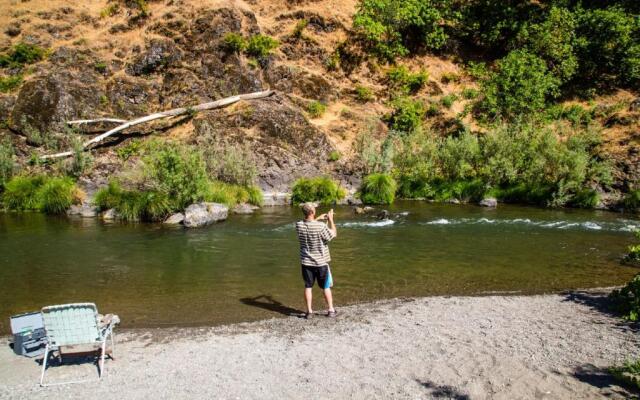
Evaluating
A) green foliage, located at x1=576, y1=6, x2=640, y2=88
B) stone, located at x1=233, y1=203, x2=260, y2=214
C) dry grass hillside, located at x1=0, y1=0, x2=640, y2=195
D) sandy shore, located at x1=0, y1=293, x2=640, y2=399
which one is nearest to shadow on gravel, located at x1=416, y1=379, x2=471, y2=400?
sandy shore, located at x1=0, y1=293, x2=640, y2=399

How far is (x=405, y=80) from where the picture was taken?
4059 centimetres

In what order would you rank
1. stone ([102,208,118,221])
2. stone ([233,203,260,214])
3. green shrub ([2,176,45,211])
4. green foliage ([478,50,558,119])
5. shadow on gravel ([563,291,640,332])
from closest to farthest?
shadow on gravel ([563,291,640,332]) → stone ([102,208,118,221]) → green shrub ([2,176,45,211]) → stone ([233,203,260,214]) → green foliage ([478,50,558,119])

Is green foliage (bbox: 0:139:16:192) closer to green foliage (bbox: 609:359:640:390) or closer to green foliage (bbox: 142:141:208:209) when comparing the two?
green foliage (bbox: 142:141:208:209)

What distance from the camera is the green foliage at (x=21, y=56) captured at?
34.6m

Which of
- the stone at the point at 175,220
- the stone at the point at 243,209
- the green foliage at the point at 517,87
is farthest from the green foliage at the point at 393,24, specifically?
the stone at the point at 175,220

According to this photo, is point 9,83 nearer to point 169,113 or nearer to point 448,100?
point 169,113

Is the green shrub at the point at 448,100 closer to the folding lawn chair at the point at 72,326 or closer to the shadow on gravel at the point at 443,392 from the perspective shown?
the shadow on gravel at the point at 443,392

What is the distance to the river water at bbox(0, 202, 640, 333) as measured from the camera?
10.8 meters

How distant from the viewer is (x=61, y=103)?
1264 inches

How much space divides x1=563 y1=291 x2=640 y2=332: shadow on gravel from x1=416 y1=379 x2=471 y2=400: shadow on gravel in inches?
154

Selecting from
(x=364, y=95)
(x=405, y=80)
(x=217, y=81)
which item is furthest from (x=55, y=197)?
(x=405, y=80)

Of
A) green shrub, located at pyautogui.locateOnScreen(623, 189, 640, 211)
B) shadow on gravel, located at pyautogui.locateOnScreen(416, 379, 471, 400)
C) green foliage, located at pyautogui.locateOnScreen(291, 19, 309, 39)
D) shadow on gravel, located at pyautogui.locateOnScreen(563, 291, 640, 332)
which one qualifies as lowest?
shadow on gravel, located at pyautogui.locateOnScreen(416, 379, 471, 400)

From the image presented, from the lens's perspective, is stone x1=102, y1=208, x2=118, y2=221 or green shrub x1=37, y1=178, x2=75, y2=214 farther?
green shrub x1=37, y1=178, x2=75, y2=214

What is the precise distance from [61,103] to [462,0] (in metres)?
36.7
